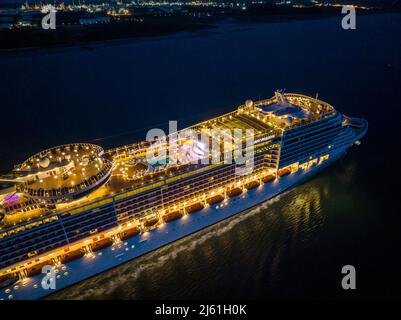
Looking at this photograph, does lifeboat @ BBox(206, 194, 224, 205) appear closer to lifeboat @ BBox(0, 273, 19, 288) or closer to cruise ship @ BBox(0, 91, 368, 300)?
cruise ship @ BBox(0, 91, 368, 300)

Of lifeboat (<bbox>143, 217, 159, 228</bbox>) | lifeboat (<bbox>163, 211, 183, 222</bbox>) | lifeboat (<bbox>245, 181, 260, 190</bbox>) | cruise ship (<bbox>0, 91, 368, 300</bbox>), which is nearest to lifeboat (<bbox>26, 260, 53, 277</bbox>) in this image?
cruise ship (<bbox>0, 91, 368, 300</bbox>)

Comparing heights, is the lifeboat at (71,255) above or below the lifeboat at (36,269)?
above

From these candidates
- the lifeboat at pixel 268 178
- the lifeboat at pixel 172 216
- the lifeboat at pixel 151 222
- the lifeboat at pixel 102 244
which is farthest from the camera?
the lifeboat at pixel 268 178

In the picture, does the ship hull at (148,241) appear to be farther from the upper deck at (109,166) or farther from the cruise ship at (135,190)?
the upper deck at (109,166)

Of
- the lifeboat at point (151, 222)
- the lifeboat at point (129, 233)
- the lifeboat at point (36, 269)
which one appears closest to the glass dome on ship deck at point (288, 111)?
the lifeboat at point (151, 222)
